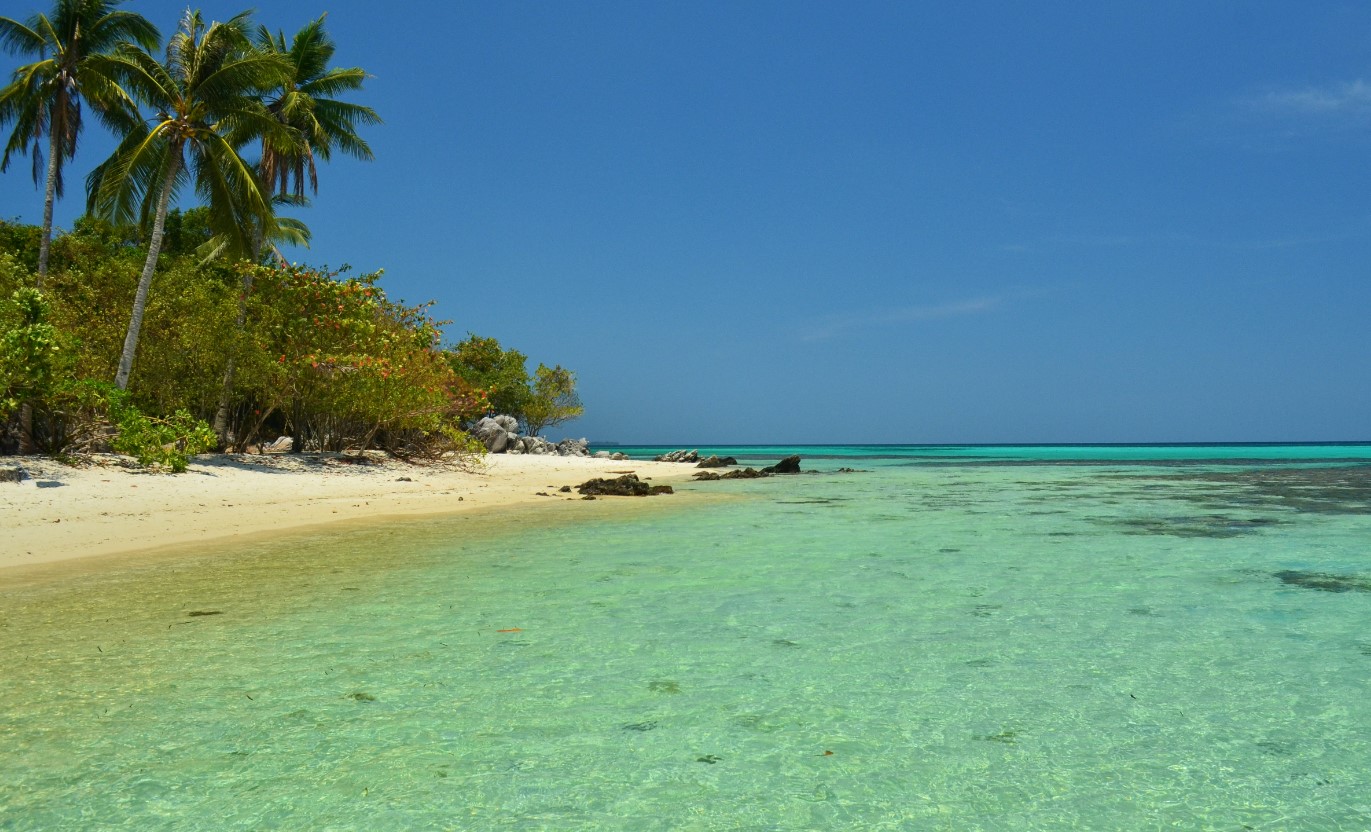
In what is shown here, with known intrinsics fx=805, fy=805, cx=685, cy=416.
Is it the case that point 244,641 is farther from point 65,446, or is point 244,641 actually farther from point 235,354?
point 235,354

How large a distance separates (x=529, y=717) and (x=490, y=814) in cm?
90

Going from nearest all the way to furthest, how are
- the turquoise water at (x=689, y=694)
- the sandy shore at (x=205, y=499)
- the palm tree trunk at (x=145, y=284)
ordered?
the turquoise water at (x=689, y=694), the sandy shore at (x=205, y=499), the palm tree trunk at (x=145, y=284)

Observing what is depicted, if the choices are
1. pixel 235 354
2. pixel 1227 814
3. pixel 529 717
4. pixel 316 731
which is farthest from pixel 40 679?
pixel 235 354

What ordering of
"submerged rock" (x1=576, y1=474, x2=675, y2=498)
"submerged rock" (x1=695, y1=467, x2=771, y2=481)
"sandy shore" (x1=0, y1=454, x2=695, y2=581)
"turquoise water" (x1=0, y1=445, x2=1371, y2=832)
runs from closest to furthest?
"turquoise water" (x1=0, y1=445, x2=1371, y2=832) < "sandy shore" (x1=0, y1=454, x2=695, y2=581) < "submerged rock" (x1=576, y1=474, x2=675, y2=498) < "submerged rock" (x1=695, y1=467, x2=771, y2=481)

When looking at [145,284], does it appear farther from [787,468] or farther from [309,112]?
[787,468]

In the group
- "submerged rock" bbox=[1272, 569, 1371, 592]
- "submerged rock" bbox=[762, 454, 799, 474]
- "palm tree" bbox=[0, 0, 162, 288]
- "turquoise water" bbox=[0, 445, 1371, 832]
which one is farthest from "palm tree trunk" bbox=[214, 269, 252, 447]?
"submerged rock" bbox=[1272, 569, 1371, 592]

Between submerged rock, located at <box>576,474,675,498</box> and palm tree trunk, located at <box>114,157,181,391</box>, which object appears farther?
submerged rock, located at <box>576,474,675,498</box>

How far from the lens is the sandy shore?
936 centimetres

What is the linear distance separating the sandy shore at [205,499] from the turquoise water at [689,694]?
2.28m

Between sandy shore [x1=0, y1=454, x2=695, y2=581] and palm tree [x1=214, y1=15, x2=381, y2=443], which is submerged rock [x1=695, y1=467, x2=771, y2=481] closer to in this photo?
sandy shore [x1=0, y1=454, x2=695, y2=581]

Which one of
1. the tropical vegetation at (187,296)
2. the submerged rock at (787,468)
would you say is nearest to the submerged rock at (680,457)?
the submerged rock at (787,468)

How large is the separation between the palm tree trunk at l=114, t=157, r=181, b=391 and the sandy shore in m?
2.19

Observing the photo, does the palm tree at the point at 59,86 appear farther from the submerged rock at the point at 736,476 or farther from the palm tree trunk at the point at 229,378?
the submerged rock at the point at 736,476

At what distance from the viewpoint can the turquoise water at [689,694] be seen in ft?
8.96
